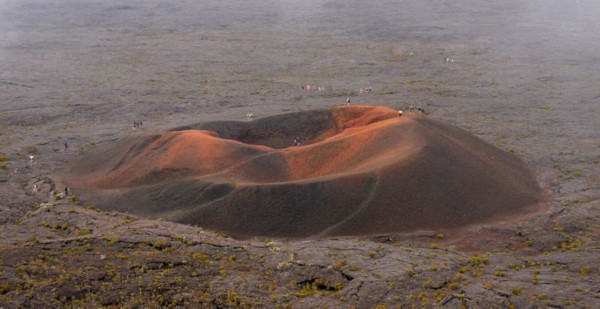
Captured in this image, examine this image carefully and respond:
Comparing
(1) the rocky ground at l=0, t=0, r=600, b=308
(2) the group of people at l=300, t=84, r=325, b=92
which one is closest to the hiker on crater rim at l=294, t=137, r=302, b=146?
(1) the rocky ground at l=0, t=0, r=600, b=308

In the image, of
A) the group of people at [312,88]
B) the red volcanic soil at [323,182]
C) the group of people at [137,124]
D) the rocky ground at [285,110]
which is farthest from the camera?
the group of people at [312,88]

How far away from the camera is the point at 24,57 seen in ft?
210

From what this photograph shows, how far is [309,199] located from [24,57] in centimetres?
5016

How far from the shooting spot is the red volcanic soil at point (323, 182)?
80.8ft

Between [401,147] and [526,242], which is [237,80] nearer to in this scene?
[401,147]

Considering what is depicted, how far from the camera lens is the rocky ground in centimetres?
1808

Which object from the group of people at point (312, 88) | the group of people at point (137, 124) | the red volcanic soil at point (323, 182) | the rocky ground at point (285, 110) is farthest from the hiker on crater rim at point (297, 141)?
the group of people at point (312, 88)

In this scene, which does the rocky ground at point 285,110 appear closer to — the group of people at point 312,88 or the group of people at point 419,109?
the group of people at point 419,109

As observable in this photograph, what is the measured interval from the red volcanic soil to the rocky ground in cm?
114

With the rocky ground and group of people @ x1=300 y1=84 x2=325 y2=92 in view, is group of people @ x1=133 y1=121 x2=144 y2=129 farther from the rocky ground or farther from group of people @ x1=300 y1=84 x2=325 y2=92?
group of people @ x1=300 y1=84 x2=325 y2=92

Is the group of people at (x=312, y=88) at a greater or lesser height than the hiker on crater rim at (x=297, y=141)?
greater

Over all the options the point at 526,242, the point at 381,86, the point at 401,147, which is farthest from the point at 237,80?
the point at 526,242

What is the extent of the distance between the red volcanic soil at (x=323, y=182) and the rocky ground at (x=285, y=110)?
3.74ft

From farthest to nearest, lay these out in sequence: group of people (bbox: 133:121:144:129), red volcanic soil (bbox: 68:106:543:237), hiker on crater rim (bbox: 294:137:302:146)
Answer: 1. group of people (bbox: 133:121:144:129)
2. hiker on crater rim (bbox: 294:137:302:146)
3. red volcanic soil (bbox: 68:106:543:237)
